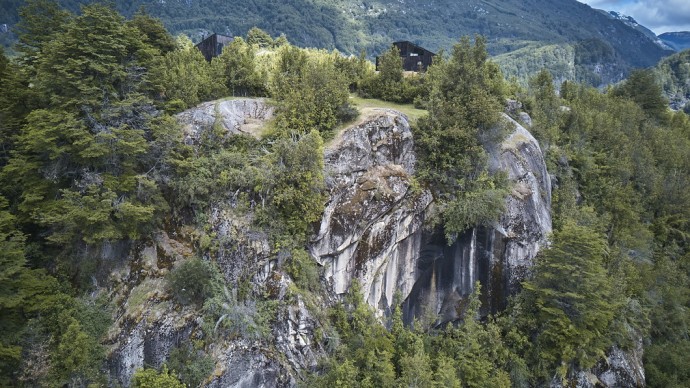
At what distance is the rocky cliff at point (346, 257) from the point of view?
52.6 feet

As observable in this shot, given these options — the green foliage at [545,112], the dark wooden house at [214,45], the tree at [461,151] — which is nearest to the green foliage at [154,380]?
the tree at [461,151]

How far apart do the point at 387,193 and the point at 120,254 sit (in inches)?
545

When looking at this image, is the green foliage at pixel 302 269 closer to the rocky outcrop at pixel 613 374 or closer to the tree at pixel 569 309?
the tree at pixel 569 309

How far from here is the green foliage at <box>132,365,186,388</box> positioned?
46.8ft

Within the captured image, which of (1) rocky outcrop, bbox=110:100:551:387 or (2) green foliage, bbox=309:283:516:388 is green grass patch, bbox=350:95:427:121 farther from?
(2) green foliage, bbox=309:283:516:388

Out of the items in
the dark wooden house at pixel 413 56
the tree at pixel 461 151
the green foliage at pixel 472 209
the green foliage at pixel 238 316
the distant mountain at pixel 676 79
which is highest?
the distant mountain at pixel 676 79

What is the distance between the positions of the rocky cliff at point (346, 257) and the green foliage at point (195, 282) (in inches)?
19.1

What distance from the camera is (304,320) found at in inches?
673

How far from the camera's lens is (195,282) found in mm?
16547

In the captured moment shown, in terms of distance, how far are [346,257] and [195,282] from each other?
7.40m

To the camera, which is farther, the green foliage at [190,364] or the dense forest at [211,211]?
the dense forest at [211,211]

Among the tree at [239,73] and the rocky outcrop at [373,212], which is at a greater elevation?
the tree at [239,73]

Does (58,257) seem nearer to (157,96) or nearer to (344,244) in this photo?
(157,96)

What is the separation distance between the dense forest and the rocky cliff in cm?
44
